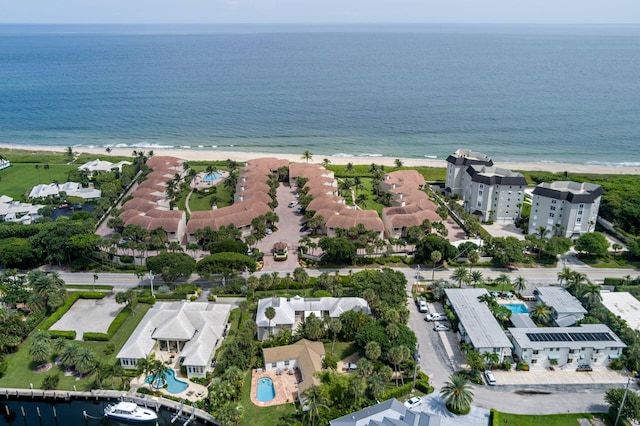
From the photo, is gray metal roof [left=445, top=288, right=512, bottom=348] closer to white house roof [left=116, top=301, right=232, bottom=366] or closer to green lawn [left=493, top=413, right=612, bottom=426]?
green lawn [left=493, top=413, right=612, bottom=426]

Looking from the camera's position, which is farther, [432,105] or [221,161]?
[432,105]

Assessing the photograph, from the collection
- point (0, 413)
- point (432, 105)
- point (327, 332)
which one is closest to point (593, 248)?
point (327, 332)

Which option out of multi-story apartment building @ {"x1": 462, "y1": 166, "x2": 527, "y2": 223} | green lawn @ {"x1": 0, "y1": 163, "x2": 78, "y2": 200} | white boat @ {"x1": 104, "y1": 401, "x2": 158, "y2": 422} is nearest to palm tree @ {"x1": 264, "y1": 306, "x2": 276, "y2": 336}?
white boat @ {"x1": 104, "y1": 401, "x2": 158, "y2": 422}

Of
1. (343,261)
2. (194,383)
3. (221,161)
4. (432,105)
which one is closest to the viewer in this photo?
(194,383)

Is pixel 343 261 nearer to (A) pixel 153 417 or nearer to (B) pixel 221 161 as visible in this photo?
(A) pixel 153 417

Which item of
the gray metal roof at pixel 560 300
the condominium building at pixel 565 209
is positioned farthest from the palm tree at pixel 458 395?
the condominium building at pixel 565 209
